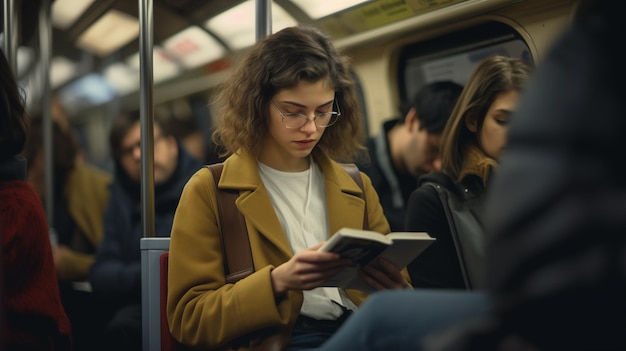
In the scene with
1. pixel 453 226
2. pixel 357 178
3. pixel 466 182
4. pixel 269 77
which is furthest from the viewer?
pixel 466 182

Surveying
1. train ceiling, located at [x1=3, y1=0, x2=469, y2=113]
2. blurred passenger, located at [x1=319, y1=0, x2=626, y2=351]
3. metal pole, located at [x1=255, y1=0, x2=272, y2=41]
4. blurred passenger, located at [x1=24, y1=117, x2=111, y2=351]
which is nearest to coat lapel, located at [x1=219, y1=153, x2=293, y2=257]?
metal pole, located at [x1=255, y1=0, x2=272, y2=41]

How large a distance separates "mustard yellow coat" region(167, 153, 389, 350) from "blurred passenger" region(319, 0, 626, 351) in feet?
4.00

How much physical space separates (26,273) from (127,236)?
110 inches

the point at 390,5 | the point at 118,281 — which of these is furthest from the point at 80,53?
the point at 390,5

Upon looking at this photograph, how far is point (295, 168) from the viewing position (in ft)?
8.15

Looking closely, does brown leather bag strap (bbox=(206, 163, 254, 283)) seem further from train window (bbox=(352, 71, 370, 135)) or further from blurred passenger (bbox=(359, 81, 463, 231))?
train window (bbox=(352, 71, 370, 135))

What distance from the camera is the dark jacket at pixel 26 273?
2152 millimetres

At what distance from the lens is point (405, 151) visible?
3.66 meters

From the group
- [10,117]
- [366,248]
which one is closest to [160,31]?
[10,117]

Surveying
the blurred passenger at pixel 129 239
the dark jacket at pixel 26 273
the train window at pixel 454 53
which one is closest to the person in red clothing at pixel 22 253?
the dark jacket at pixel 26 273

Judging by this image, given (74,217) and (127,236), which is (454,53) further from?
(74,217)

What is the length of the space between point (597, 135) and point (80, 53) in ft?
24.4

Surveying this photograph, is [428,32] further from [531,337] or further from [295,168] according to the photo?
[531,337]

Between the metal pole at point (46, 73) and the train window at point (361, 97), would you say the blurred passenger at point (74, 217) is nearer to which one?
the metal pole at point (46, 73)
